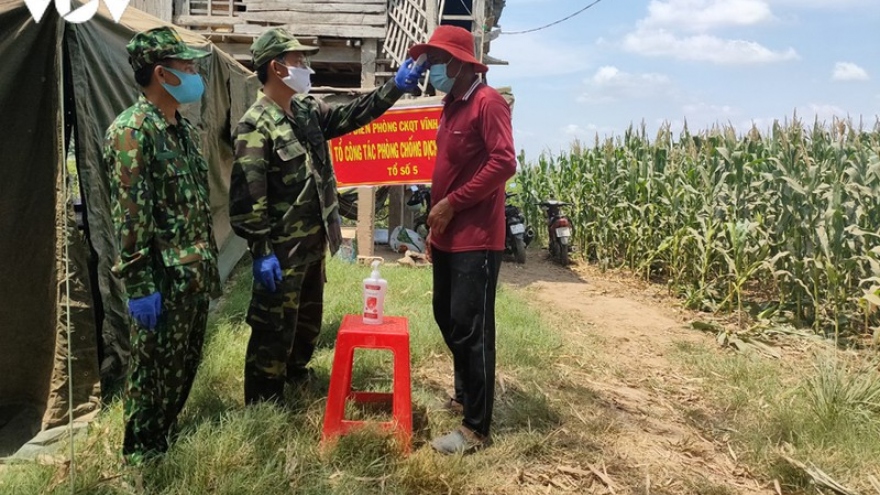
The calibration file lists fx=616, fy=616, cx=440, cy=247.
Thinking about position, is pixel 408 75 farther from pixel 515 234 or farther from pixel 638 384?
pixel 515 234

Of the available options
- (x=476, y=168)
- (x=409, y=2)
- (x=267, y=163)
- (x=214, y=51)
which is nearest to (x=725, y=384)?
(x=476, y=168)

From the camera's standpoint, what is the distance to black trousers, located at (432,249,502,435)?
3033 mm

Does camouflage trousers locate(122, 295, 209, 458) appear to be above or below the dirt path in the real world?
above

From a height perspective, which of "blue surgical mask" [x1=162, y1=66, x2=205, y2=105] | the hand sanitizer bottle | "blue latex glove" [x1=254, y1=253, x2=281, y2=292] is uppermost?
"blue surgical mask" [x1=162, y1=66, x2=205, y2=105]

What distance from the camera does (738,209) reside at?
268 inches

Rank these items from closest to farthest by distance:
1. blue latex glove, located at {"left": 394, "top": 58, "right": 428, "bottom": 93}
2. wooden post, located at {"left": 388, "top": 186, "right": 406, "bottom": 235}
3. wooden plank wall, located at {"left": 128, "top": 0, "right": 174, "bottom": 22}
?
blue latex glove, located at {"left": 394, "top": 58, "right": 428, "bottom": 93}
wooden post, located at {"left": 388, "top": 186, "right": 406, "bottom": 235}
wooden plank wall, located at {"left": 128, "top": 0, "right": 174, "bottom": 22}

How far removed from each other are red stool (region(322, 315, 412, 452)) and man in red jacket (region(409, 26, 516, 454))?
0.23m

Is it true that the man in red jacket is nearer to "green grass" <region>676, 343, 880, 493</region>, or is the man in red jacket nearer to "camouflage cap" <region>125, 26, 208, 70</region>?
"camouflage cap" <region>125, 26, 208, 70</region>

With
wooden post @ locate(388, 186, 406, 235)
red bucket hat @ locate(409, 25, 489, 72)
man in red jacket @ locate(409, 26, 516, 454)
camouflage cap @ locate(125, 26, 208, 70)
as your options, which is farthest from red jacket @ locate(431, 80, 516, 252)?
wooden post @ locate(388, 186, 406, 235)

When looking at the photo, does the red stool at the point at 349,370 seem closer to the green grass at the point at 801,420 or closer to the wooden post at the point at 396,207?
the green grass at the point at 801,420

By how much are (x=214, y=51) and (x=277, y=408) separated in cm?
404

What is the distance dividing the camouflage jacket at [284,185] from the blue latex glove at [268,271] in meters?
0.04

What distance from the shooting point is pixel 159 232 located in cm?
258

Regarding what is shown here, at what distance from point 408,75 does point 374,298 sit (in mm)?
1262
